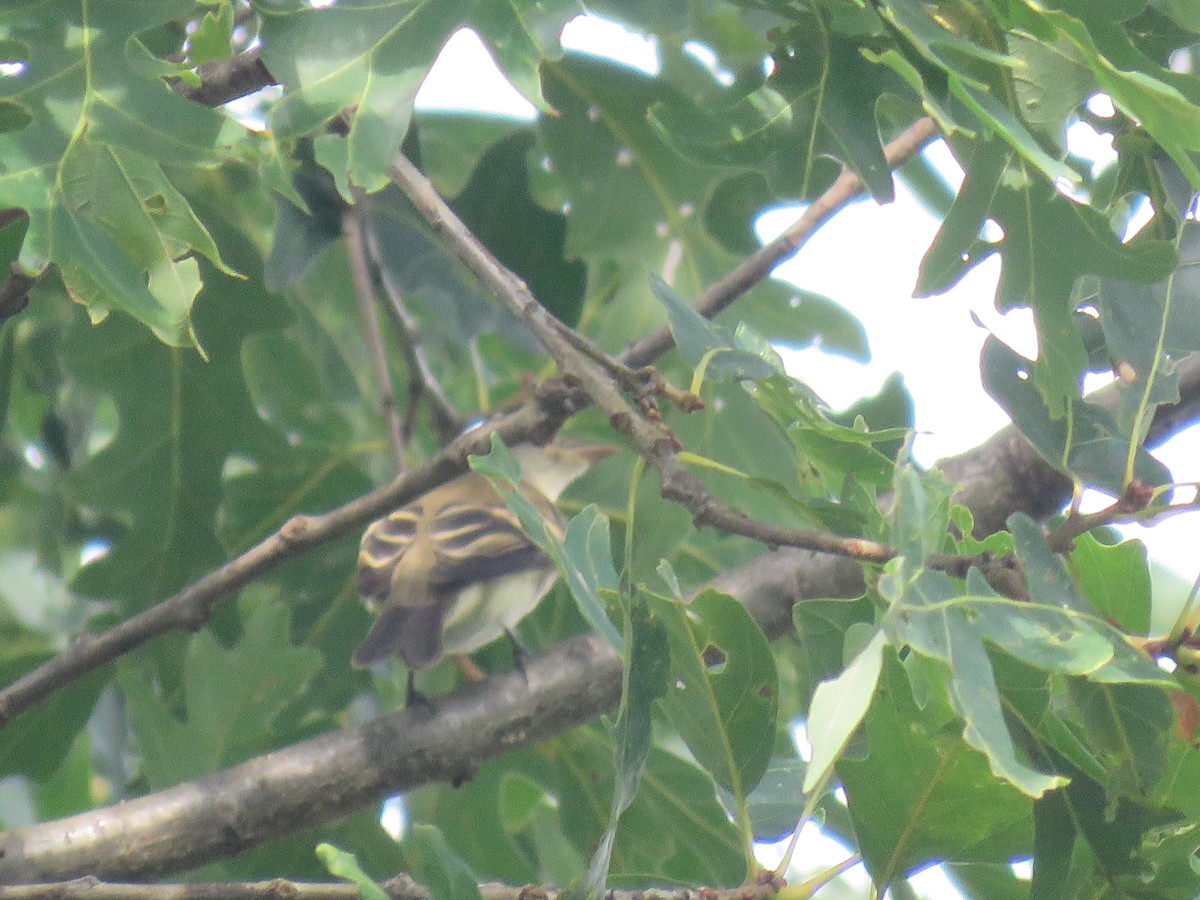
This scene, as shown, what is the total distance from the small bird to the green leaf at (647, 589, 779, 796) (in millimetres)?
1266

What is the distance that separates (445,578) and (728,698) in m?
1.77

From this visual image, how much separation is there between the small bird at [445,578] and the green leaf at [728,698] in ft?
4.15

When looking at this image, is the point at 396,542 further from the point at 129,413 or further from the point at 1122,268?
the point at 1122,268

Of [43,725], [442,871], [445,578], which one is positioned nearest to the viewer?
[442,871]

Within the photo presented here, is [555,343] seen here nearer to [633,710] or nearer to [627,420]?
[627,420]

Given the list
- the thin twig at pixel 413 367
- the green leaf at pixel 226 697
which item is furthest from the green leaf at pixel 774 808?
the thin twig at pixel 413 367

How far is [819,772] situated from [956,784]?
0.40 meters

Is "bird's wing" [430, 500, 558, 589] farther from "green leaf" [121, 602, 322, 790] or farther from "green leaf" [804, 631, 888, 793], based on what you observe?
"green leaf" [804, 631, 888, 793]

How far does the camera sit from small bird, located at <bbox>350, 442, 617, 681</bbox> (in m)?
3.00

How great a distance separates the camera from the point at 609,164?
318cm

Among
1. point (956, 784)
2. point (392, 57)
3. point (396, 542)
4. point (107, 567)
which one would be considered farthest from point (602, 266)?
point (956, 784)

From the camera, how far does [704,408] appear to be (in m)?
2.16

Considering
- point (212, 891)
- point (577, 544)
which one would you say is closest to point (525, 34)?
point (577, 544)

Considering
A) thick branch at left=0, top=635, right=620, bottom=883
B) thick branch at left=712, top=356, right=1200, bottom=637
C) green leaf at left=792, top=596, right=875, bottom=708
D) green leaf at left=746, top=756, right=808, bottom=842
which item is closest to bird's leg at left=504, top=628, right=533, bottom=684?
thick branch at left=0, top=635, right=620, bottom=883
